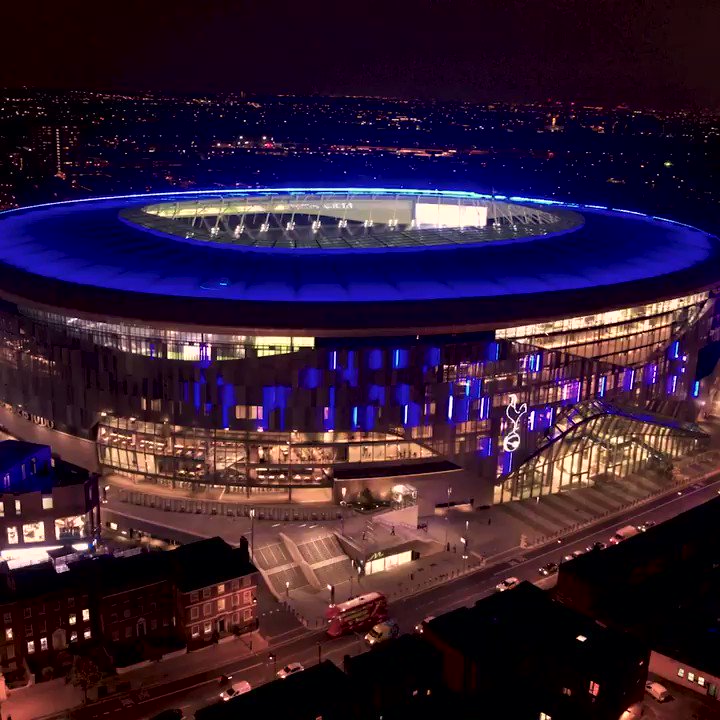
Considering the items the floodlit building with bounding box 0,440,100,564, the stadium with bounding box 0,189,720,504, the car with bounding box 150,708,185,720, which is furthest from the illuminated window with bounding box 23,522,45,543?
the car with bounding box 150,708,185,720

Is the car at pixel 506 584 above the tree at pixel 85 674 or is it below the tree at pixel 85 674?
above

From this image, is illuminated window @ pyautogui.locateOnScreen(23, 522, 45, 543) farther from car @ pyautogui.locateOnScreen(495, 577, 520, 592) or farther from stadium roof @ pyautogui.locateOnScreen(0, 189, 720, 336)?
car @ pyautogui.locateOnScreen(495, 577, 520, 592)

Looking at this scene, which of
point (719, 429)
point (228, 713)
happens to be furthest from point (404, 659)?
point (719, 429)

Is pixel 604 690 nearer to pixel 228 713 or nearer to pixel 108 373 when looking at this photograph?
pixel 228 713

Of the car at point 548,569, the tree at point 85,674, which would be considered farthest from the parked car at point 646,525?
the tree at point 85,674

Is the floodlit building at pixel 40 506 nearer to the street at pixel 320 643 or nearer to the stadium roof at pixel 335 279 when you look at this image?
the stadium roof at pixel 335 279

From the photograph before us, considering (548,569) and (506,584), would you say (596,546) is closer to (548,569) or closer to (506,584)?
(548,569)
